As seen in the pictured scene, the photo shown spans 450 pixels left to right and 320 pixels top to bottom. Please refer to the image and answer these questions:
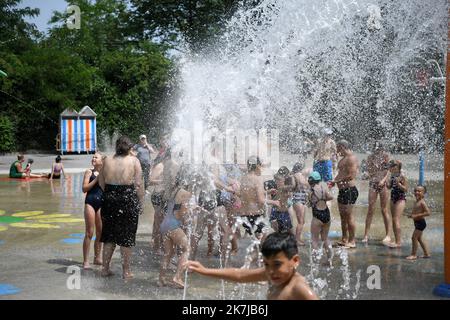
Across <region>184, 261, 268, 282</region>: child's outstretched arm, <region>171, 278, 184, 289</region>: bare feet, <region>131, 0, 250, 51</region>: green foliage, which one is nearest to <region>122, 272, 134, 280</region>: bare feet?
<region>171, 278, 184, 289</region>: bare feet

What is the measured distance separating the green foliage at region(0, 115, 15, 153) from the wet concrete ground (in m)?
19.8

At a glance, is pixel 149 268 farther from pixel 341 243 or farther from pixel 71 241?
pixel 341 243

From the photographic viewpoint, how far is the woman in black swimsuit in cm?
707

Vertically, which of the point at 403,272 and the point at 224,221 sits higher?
the point at 224,221

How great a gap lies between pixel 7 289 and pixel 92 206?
1.50 metres

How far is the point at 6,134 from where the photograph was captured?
29609 millimetres

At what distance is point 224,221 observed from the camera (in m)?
7.49

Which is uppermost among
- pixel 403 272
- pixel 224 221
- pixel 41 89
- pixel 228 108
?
pixel 41 89

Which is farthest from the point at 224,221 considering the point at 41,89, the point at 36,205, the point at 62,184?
the point at 41,89

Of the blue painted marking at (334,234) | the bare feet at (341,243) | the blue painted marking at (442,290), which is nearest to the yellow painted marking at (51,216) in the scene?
the blue painted marking at (334,234)

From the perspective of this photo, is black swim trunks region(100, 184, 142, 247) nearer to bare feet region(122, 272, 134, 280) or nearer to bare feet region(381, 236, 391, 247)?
bare feet region(122, 272, 134, 280)

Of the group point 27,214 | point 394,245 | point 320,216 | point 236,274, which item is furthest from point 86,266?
point 27,214
